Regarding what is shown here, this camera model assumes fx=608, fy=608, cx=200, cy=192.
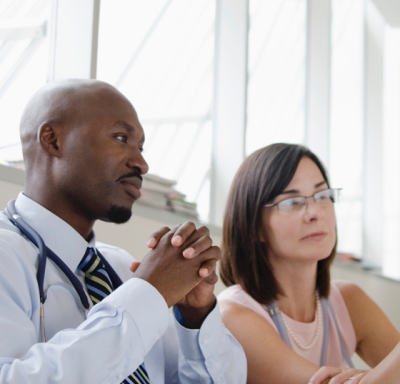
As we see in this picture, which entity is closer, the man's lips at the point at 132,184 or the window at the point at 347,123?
the man's lips at the point at 132,184

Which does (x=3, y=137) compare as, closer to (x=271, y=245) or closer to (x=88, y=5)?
(x=88, y=5)

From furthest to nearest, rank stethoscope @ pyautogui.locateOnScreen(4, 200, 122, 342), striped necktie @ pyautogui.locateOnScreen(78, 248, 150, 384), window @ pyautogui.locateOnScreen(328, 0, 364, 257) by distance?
window @ pyautogui.locateOnScreen(328, 0, 364, 257) → striped necktie @ pyautogui.locateOnScreen(78, 248, 150, 384) → stethoscope @ pyautogui.locateOnScreen(4, 200, 122, 342)

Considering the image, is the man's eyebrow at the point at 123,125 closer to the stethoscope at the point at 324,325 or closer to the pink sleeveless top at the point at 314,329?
the pink sleeveless top at the point at 314,329

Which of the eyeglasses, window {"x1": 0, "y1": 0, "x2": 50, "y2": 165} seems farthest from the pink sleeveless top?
window {"x1": 0, "y1": 0, "x2": 50, "y2": 165}

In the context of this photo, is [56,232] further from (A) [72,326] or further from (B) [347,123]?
(B) [347,123]

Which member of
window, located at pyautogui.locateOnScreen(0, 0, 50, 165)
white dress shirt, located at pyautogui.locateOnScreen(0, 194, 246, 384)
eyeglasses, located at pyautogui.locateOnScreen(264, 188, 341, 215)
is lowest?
white dress shirt, located at pyautogui.locateOnScreen(0, 194, 246, 384)

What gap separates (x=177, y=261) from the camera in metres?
1.29

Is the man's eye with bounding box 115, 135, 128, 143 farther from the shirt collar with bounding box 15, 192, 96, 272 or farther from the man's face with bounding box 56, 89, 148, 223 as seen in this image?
the shirt collar with bounding box 15, 192, 96, 272

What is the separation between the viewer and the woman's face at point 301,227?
2.11 meters

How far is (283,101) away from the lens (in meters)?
4.89

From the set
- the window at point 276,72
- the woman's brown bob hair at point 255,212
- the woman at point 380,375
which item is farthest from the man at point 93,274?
the window at point 276,72

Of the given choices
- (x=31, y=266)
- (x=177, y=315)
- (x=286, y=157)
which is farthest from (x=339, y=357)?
(x=31, y=266)

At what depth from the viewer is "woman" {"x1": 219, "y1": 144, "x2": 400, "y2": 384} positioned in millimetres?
2105

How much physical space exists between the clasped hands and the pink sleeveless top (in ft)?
2.39
